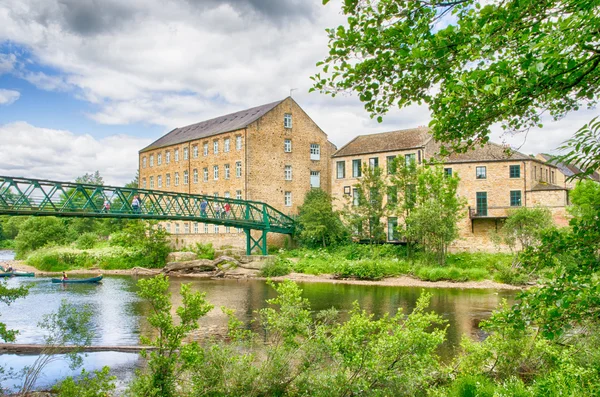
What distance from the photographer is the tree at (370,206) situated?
3181 cm

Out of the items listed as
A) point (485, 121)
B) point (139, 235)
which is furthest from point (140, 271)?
point (485, 121)

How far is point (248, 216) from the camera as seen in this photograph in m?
35.1

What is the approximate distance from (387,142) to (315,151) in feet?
24.3

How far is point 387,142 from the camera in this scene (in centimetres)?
3869

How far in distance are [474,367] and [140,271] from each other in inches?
1224

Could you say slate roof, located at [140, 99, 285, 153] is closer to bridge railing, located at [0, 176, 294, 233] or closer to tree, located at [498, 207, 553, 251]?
bridge railing, located at [0, 176, 294, 233]

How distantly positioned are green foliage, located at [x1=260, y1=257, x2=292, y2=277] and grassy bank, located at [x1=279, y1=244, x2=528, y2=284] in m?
0.32

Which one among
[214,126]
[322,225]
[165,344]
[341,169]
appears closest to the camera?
[165,344]

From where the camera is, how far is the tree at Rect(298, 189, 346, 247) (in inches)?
1369

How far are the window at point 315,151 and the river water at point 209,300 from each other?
17.2 meters

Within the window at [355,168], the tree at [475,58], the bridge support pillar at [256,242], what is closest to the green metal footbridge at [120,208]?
the bridge support pillar at [256,242]

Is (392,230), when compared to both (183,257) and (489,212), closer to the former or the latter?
(489,212)

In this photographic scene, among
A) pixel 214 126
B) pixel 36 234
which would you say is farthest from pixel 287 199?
pixel 36 234

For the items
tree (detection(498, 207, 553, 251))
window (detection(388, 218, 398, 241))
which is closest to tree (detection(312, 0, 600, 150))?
tree (detection(498, 207, 553, 251))
